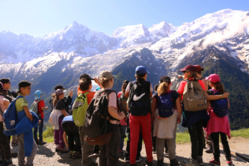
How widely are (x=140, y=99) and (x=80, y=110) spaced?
211cm

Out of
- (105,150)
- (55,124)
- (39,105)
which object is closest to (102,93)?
(105,150)

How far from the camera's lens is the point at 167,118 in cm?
666

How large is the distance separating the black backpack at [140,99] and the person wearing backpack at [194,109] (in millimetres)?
1350

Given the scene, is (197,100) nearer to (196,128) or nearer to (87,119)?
(196,128)

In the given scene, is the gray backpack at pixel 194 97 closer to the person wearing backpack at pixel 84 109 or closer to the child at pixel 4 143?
the person wearing backpack at pixel 84 109

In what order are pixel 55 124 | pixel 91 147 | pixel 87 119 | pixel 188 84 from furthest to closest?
pixel 55 124, pixel 188 84, pixel 91 147, pixel 87 119

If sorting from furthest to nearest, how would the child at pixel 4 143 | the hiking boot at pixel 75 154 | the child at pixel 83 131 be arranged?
the hiking boot at pixel 75 154
the child at pixel 4 143
the child at pixel 83 131

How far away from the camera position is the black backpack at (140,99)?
6355 mm

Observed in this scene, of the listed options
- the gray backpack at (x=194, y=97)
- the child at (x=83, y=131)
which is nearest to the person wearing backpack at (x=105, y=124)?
the child at (x=83, y=131)

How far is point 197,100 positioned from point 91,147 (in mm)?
3975

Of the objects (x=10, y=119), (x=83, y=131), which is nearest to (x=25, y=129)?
(x=10, y=119)

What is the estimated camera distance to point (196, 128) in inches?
263

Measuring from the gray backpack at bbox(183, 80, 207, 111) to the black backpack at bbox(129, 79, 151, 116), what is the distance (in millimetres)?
1344

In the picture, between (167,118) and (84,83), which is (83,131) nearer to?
(84,83)
